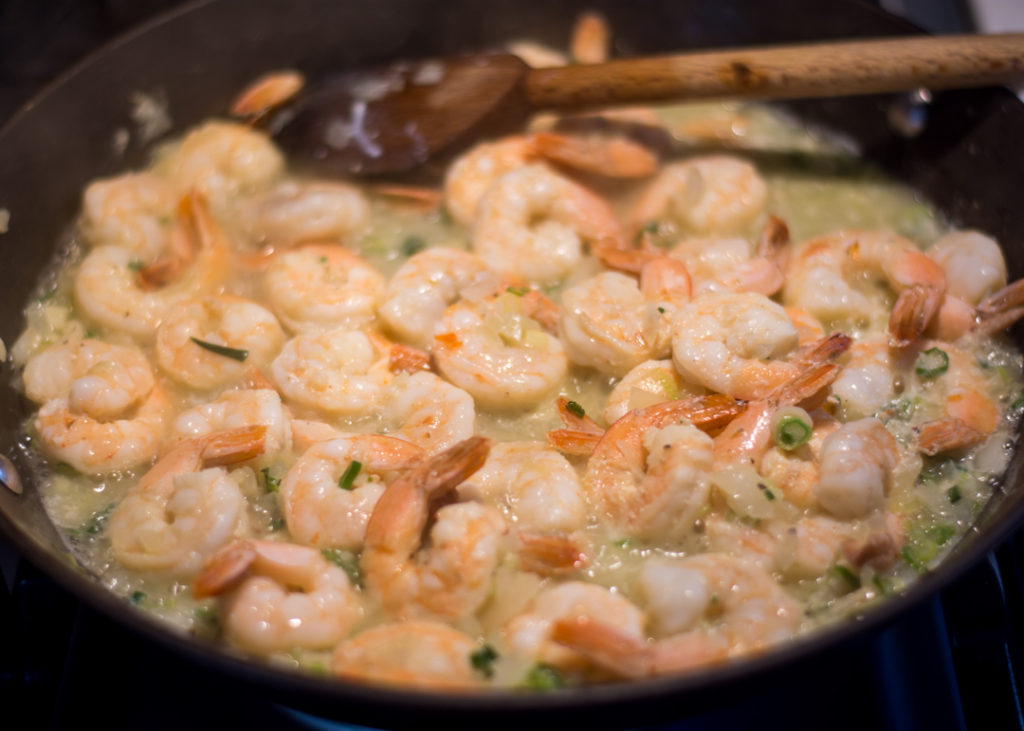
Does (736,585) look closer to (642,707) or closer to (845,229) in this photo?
(642,707)

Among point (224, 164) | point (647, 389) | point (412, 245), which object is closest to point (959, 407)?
point (647, 389)

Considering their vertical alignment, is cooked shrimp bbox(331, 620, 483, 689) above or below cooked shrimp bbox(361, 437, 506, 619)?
below

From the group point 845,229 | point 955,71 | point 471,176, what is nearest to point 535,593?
point 471,176

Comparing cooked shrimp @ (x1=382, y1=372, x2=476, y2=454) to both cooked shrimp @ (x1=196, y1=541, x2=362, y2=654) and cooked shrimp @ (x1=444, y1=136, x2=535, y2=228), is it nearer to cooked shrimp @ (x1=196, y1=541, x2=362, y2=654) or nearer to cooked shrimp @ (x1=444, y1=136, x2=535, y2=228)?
cooked shrimp @ (x1=196, y1=541, x2=362, y2=654)

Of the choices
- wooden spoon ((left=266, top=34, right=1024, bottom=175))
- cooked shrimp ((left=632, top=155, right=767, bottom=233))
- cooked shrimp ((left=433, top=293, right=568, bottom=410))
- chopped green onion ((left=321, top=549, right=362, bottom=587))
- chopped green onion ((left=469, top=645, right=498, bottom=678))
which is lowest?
chopped green onion ((left=321, top=549, right=362, bottom=587))

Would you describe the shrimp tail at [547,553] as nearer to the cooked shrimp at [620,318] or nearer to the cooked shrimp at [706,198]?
the cooked shrimp at [620,318]

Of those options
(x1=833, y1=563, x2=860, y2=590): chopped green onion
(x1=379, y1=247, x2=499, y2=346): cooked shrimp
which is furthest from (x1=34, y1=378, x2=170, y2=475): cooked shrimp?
(x1=833, y1=563, x2=860, y2=590): chopped green onion

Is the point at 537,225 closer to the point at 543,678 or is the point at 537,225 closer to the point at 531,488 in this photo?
the point at 531,488
